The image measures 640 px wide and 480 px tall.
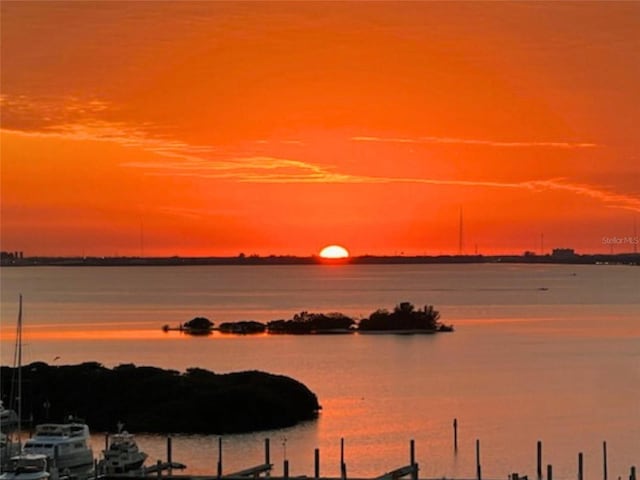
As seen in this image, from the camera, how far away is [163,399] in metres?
65.4

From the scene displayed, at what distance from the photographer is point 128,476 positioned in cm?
4200

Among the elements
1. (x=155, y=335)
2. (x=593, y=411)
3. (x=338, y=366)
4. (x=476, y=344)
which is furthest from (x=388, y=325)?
(x=593, y=411)

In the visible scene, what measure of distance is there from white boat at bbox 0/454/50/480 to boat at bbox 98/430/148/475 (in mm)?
8177

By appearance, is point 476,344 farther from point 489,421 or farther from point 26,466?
point 26,466

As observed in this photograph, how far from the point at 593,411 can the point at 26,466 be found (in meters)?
43.5

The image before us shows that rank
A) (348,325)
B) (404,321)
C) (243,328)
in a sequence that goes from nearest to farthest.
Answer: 1. (404,321)
2. (243,328)
3. (348,325)

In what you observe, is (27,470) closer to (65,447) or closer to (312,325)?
(65,447)

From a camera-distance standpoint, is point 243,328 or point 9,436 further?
point 243,328

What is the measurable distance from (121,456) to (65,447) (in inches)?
84.7

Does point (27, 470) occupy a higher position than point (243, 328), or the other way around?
point (243, 328)

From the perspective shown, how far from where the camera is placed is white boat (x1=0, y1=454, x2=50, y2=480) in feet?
116

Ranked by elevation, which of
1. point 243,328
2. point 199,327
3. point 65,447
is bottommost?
point 65,447

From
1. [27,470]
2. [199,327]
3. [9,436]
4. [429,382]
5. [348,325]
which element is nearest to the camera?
[27,470]

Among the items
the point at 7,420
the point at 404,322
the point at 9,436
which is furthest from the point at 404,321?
the point at 9,436
